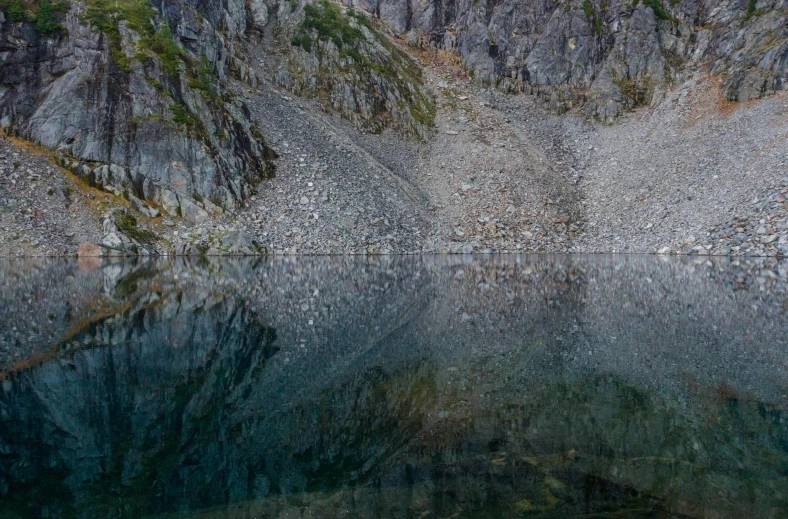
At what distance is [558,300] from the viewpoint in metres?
21.3

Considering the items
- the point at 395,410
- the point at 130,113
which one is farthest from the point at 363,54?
the point at 395,410

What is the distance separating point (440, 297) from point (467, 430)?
14.0m

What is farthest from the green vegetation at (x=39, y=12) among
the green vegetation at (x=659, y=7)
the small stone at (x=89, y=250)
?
the green vegetation at (x=659, y=7)

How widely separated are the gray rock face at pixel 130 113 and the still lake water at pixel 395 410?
37462 mm

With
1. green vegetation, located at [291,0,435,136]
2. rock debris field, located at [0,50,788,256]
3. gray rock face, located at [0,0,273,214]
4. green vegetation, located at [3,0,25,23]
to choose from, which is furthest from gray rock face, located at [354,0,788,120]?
green vegetation, located at [3,0,25,23]

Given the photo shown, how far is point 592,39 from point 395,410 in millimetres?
85804

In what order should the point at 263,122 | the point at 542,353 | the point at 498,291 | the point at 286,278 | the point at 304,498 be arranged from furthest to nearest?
the point at 263,122 < the point at 286,278 < the point at 498,291 < the point at 542,353 < the point at 304,498

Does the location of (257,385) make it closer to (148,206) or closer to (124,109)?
(148,206)

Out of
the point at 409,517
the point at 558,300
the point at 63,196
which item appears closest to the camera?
the point at 409,517

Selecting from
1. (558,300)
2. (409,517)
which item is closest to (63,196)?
(558,300)

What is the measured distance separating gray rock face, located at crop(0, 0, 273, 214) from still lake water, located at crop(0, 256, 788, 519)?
123 feet

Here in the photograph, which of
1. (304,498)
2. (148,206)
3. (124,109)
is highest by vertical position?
(124,109)

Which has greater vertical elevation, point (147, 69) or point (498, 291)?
point (147, 69)

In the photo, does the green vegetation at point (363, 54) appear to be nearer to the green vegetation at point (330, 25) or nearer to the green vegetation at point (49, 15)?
the green vegetation at point (330, 25)
